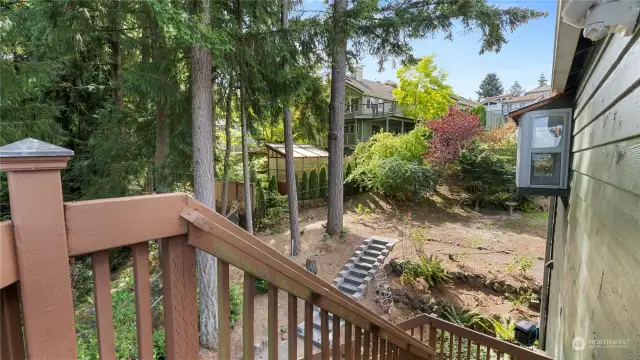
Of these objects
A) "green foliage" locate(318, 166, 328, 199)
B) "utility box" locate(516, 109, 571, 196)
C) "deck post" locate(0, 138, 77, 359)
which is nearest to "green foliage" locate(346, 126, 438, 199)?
"green foliage" locate(318, 166, 328, 199)

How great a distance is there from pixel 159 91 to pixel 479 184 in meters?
12.1

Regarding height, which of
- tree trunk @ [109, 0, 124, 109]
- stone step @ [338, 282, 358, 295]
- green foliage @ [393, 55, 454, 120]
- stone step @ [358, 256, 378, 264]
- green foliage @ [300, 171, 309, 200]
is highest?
green foliage @ [393, 55, 454, 120]

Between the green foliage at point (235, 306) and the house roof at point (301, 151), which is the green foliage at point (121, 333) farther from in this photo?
the house roof at point (301, 151)

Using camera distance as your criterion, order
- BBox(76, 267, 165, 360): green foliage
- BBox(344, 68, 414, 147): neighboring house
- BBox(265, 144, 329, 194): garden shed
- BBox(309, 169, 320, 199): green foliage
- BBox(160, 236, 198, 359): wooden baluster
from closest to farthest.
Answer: BBox(160, 236, 198, 359): wooden baluster
BBox(76, 267, 165, 360): green foliage
BBox(309, 169, 320, 199): green foliage
BBox(265, 144, 329, 194): garden shed
BBox(344, 68, 414, 147): neighboring house

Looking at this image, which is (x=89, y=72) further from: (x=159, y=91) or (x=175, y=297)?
(x=175, y=297)

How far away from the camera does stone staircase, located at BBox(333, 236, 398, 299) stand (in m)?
7.10

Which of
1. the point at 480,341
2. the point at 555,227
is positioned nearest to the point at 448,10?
the point at 555,227

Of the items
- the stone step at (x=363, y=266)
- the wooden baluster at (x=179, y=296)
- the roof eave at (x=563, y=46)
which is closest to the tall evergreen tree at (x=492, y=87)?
the stone step at (x=363, y=266)

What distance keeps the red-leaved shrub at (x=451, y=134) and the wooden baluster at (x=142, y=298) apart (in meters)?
12.9

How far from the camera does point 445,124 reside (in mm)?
12523

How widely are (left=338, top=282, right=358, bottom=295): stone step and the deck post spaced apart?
677cm

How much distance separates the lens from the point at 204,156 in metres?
5.02

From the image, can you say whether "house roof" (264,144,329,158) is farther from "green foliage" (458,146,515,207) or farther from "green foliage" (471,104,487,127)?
"green foliage" (471,104,487,127)

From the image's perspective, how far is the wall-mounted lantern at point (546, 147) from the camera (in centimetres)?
318
